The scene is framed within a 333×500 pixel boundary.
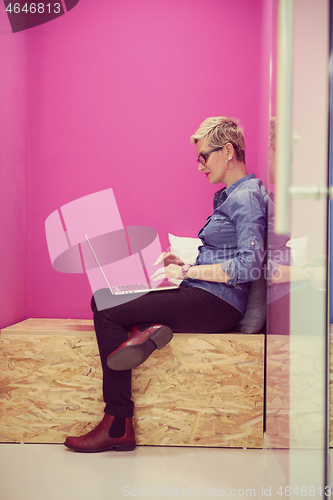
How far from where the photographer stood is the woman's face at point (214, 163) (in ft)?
5.73

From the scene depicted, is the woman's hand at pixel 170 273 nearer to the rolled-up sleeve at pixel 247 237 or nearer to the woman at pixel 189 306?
the woman at pixel 189 306

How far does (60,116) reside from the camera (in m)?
2.30

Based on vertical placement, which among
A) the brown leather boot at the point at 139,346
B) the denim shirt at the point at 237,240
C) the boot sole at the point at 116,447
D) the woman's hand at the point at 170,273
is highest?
the denim shirt at the point at 237,240

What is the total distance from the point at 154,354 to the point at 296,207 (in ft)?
3.15

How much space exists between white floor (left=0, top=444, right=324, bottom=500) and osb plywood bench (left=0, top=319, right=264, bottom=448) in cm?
6

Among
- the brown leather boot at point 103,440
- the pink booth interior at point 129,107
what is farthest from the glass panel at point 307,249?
the pink booth interior at point 129,107

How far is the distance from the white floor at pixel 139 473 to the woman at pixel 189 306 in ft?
0.29

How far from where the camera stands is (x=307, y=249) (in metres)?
0.92

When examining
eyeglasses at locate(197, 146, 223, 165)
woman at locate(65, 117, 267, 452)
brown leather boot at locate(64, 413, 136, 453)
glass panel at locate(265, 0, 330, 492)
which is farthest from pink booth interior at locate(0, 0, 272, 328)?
glass panel at locate(265, 0, 330, 492)

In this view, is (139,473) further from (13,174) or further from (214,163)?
(13,174)

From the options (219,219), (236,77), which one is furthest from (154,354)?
(236,77)

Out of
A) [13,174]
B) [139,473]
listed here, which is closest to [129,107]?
[13,174]

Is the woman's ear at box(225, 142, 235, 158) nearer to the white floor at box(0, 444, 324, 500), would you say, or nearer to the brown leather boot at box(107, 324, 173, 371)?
the brown leather boot at box(107, 324, 173, 371)

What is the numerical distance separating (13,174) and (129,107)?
769 millimetres
